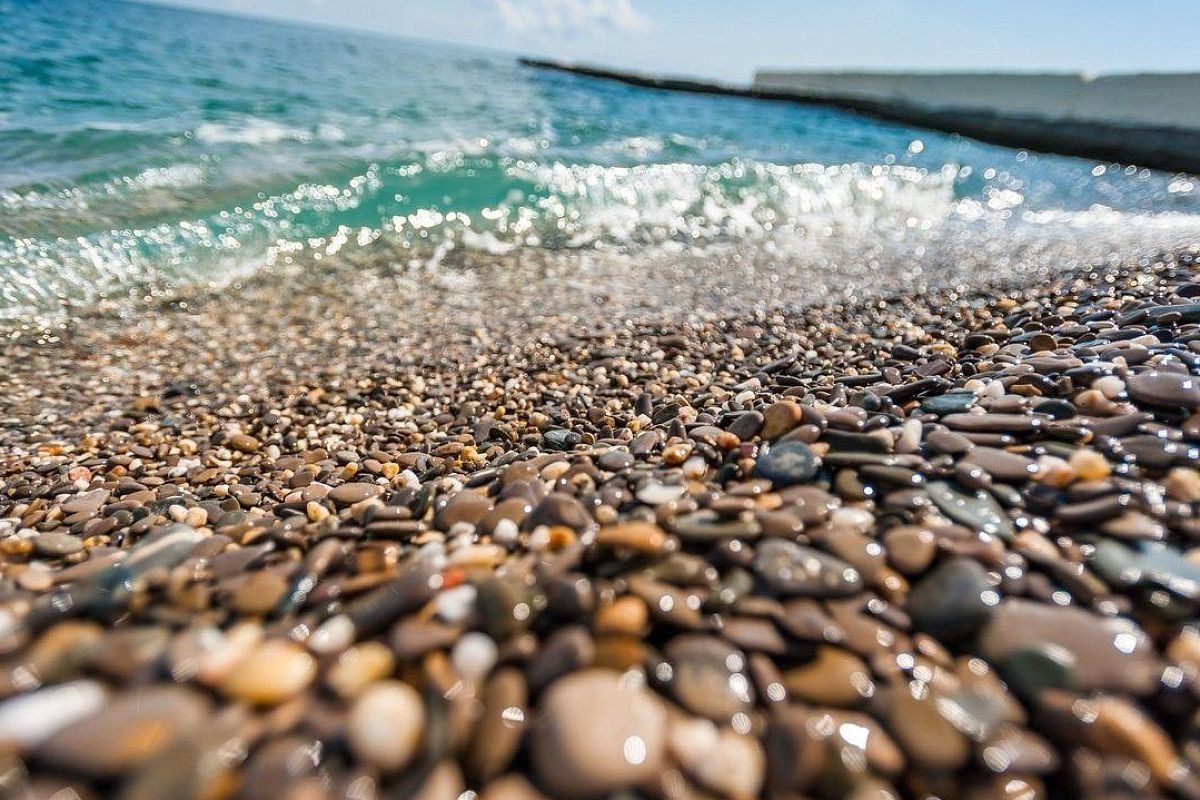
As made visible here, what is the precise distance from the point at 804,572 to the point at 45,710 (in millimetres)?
1438

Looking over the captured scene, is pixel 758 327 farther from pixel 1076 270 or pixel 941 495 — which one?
pixel 1076 270

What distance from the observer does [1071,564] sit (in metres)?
1.33

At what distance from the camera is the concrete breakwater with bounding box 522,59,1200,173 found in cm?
1630

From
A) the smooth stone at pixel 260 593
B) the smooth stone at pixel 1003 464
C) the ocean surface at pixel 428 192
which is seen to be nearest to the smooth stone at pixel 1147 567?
the smooth stone at pixel 1003 464

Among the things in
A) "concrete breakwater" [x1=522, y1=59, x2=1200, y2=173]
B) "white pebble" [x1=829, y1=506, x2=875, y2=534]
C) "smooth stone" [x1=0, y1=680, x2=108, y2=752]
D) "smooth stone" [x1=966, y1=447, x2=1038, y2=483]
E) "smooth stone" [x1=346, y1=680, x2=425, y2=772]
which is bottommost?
"smooth stone" [x1=0, y1=680, x2=108, y2=752]

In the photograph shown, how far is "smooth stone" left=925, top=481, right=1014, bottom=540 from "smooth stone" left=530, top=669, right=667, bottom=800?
923 millimetres

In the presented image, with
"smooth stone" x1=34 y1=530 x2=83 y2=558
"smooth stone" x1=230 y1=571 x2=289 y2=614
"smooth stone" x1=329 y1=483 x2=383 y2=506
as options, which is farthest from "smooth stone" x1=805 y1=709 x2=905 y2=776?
"smooth stone" x1=34 y1=530 x2=83 y2=558

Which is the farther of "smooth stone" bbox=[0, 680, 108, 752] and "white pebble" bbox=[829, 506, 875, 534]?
"white pebble" bbox=[829, 506, 875, 534]

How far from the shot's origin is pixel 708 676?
1.13m

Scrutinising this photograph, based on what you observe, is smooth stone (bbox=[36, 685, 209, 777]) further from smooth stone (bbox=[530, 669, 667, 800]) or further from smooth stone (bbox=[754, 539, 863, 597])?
smooth stone (bbox=[754, 539, 863, 597])

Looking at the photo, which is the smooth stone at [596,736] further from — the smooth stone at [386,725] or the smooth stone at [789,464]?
the smooth stone at [789,464]

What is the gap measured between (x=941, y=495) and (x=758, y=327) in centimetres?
292

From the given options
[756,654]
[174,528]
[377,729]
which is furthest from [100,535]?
[756,654]

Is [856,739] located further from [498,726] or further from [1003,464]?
[1003,464]
